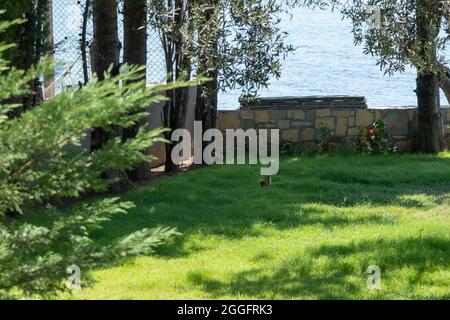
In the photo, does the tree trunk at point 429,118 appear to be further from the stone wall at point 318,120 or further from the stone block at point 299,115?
the stone block at point 299,115

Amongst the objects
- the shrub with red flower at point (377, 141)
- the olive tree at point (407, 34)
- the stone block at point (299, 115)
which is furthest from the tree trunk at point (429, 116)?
the olive tree at point (407, 34)

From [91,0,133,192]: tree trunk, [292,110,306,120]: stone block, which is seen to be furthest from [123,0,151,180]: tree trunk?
[292,110,306,120]: stone block

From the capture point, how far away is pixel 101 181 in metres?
3.26

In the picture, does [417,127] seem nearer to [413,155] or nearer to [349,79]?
[413,155]

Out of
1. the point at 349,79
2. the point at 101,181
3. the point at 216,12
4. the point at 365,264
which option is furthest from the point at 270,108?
the point at 101,181

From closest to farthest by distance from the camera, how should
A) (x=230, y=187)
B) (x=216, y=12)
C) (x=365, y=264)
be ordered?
(x=365, y=264)
(x=216, y=12)
(x=230, y=187)

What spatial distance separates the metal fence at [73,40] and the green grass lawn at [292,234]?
1866 mm

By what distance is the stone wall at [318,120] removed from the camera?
41.3ft

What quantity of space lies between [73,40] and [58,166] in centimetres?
712

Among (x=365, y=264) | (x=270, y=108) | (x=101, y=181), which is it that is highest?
(x=270, y=108)

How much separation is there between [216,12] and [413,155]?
18.9ft

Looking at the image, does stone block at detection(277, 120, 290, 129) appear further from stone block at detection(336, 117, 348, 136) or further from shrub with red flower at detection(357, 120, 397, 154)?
shrub with red flower at detection(357, 120, 397, 154)

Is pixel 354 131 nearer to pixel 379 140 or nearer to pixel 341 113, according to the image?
pixel 341 113

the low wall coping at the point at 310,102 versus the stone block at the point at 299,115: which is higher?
the low wall coping at the point at 310,102
